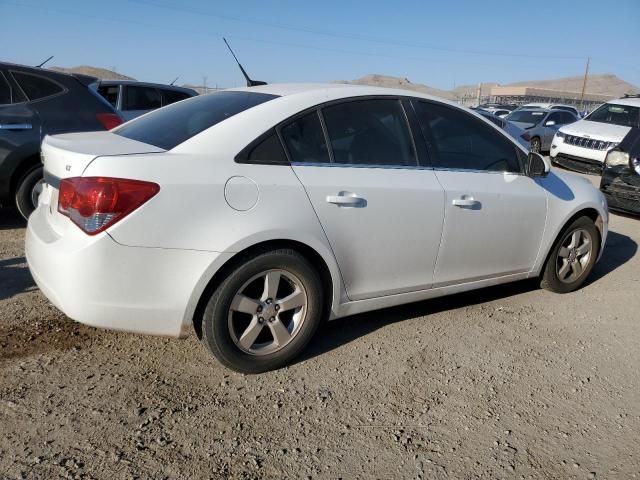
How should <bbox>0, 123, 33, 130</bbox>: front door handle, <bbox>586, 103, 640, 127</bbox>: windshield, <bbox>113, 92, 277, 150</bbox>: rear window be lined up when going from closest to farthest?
<bbox>113, 92, 277, 150</bbox>: rear window
<bbox>0, 123, 33, 130</bbox>: front door handle
<bbox>586, 103, 640, 127</bbox>: windshield

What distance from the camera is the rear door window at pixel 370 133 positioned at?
3307 mm

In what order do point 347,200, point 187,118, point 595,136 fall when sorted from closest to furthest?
point 347,200 → point 187,118 → point 595,136

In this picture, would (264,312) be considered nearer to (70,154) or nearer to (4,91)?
(70,154)

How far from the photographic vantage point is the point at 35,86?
557cm

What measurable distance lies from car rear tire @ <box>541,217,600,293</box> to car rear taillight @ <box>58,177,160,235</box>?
3286 mm

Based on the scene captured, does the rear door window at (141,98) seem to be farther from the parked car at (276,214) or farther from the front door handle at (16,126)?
the parked car at (276,214)

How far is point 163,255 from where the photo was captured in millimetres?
2707

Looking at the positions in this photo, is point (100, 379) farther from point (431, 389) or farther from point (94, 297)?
point (431, 389)

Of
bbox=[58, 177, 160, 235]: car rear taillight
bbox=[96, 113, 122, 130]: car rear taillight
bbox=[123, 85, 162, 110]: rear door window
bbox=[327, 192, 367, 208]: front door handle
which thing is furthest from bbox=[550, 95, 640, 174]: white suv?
bbox=[58, 177, 160, 235]: car rear taillight

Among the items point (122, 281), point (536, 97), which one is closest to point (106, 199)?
point (122, 281)

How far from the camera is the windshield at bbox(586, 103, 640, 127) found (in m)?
12.1

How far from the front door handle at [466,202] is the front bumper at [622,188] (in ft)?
14.6

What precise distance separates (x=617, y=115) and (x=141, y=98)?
401 inches

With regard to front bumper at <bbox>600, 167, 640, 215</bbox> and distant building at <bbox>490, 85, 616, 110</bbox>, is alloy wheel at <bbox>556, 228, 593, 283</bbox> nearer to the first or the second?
front bumper at <bbox>600, 167, 640, 215</bbox>
